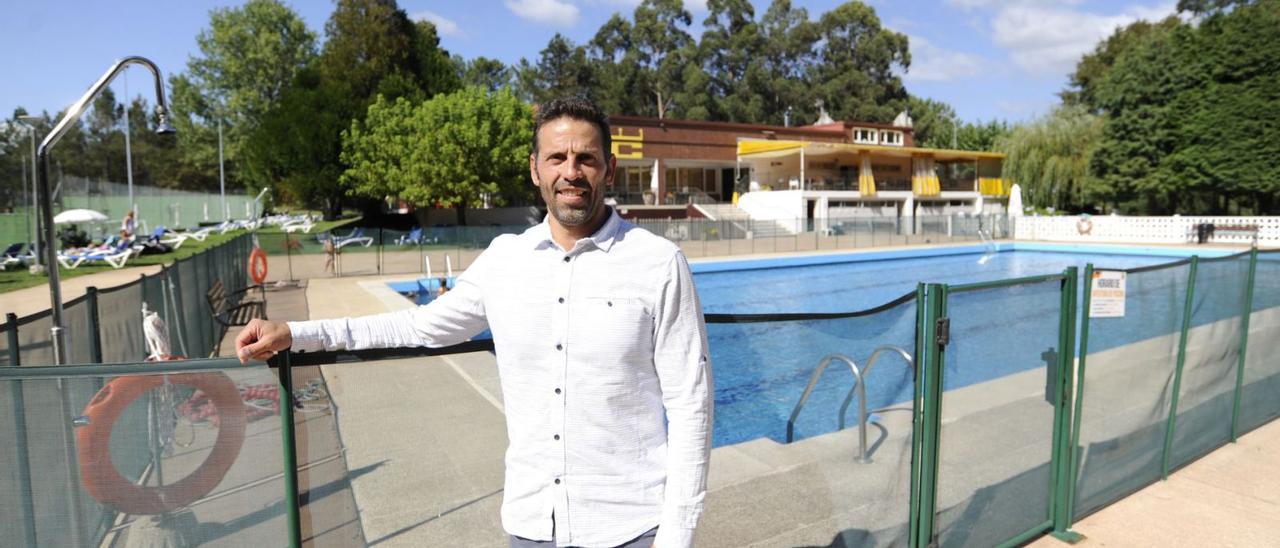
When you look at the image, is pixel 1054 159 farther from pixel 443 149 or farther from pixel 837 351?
pixel 837 351

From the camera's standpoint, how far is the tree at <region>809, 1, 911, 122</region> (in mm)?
77062

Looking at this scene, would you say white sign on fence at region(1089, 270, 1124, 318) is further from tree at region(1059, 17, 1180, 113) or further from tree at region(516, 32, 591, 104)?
tree at region(516, 32, 591, 104)

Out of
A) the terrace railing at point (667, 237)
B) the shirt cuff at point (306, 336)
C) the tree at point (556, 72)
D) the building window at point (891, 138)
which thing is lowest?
the terrace railing at point (667, 237)

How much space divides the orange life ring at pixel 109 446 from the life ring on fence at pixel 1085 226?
40.2 m

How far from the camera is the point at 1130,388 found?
4664 millimetres

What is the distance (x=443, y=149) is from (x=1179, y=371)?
94.1 ft

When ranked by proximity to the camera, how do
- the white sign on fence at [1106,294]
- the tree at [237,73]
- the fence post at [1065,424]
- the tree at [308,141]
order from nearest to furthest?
the fence post at [1065,424], the white sign on fence at [1106,294], the tree at [308,141], the tree at [237,73]

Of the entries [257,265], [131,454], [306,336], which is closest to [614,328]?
[306,336]

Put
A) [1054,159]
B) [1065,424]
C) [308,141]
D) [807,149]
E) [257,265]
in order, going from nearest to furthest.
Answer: [1065,424]
[257,265]
[308,141]
[807,149]
[1054,159]

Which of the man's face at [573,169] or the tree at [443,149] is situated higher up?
the tree at [443,149]

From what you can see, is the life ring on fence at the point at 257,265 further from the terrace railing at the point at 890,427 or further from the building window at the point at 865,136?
the building window at the point at 865,136

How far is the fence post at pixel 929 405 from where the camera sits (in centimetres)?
343

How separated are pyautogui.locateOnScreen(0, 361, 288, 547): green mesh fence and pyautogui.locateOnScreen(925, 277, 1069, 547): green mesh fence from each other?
9.62 ft

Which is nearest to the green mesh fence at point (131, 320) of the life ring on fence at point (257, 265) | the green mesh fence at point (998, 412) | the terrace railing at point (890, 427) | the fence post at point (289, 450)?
the terrace railing at point (890, 427)
